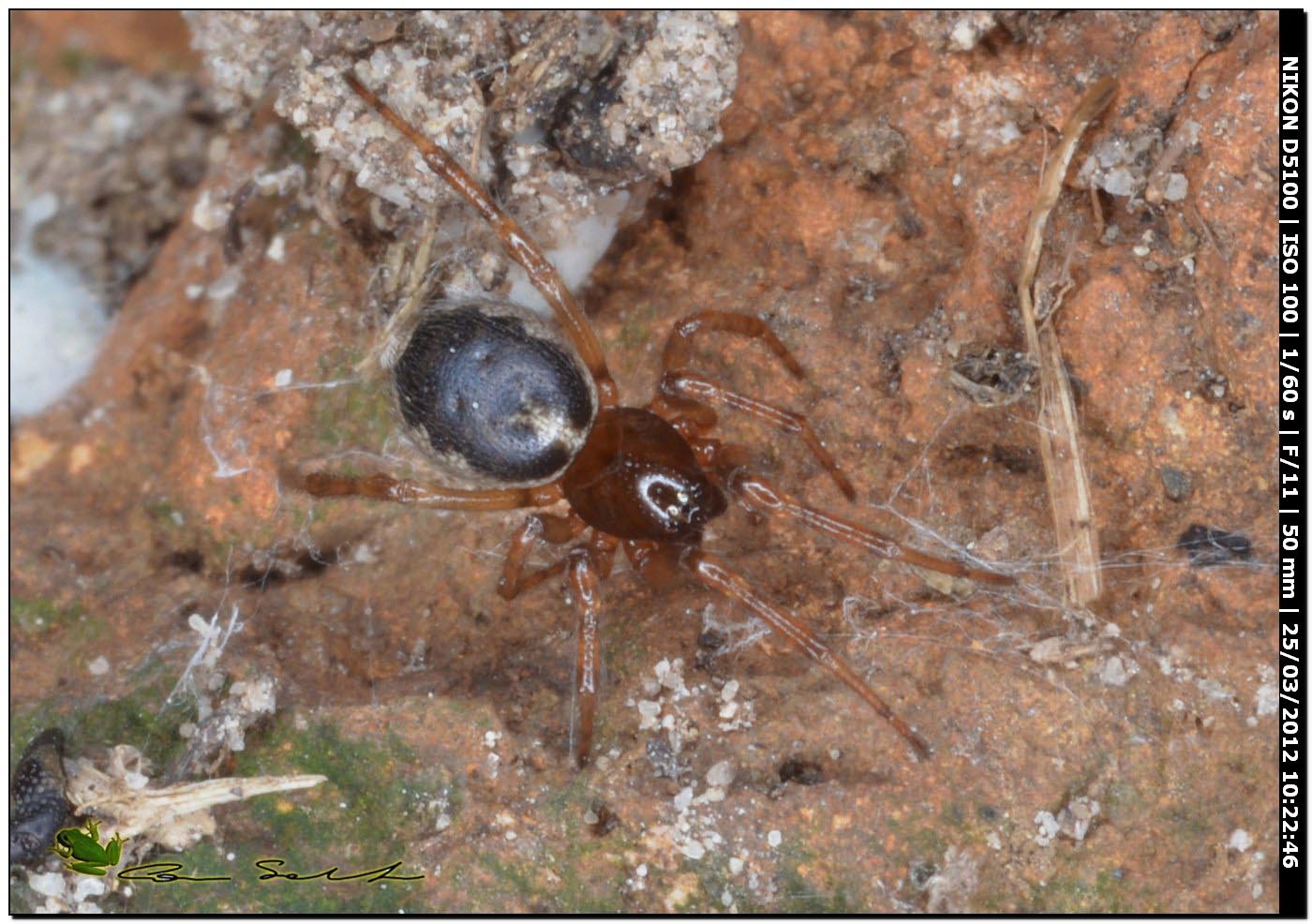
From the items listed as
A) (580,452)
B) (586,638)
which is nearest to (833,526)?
(586,638)

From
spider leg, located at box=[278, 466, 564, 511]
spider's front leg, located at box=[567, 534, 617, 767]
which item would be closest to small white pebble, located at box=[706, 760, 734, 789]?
spider's front leg, located at box=[567, 534, 617, 767]

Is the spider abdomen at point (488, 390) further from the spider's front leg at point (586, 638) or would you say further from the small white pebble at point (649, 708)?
the small white pebble at point (649, 708)

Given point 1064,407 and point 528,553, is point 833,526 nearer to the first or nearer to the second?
point 1064,407

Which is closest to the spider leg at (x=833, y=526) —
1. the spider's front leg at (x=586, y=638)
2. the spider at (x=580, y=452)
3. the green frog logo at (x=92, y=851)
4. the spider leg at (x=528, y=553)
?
the spider at (x=580, y=452)

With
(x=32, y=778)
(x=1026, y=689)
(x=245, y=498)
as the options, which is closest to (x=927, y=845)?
(x=1026, y=689)

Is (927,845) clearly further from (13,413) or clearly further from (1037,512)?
(13,413)

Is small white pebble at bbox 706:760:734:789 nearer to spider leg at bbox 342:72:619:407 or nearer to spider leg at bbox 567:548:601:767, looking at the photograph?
spider leg at bbox 567:548:601:767
